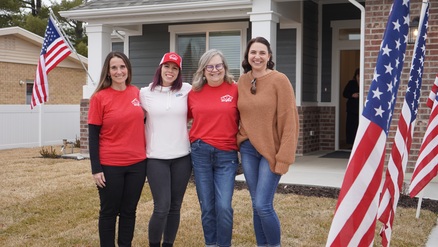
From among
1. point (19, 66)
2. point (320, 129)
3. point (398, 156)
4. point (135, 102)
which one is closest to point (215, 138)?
point (135, 102)

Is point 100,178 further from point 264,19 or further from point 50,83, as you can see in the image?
point 50,83

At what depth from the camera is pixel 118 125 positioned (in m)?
4.39

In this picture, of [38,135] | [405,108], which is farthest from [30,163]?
[405,108]

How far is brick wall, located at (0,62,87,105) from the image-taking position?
20.1 m

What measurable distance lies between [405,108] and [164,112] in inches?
78.0

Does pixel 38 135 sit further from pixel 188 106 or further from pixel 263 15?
pixel 188 106

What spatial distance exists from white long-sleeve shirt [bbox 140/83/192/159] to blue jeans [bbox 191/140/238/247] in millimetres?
141

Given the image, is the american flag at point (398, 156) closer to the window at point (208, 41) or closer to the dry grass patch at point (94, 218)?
the dry grass patch at point (94, 218)

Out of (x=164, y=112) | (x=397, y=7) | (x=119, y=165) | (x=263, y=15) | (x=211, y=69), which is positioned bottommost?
(x=119, y=165)

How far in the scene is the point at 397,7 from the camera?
3.25 metres

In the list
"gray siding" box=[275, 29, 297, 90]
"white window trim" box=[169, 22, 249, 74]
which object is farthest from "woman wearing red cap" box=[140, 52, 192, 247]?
"white window trim" box=[169, 22, 249, 74]

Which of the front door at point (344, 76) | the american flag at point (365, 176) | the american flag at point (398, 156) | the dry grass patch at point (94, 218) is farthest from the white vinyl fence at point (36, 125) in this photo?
the american flag at point (365, 176)

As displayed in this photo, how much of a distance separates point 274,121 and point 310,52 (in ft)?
27.5

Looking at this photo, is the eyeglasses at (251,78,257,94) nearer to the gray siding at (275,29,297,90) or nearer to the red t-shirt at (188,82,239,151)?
the red t-shirt at (188,82,239,151)
